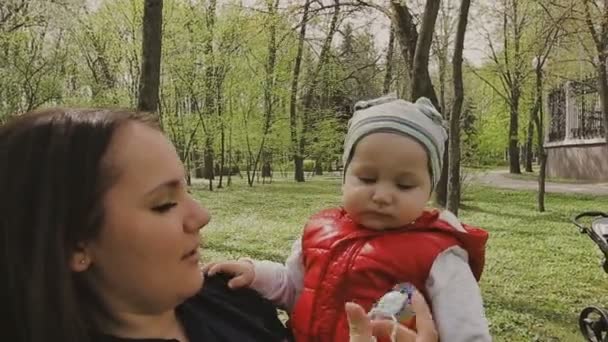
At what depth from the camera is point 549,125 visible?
30.1 m

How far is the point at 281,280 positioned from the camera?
5.63 feet

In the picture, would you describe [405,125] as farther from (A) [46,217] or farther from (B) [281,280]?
(A) [46,217]

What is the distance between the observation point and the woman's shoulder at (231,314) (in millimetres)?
1341

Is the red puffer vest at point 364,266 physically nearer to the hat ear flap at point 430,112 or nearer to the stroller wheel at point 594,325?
the hat ear flap at point 430,112

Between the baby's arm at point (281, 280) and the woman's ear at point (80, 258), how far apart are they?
0.56 meters

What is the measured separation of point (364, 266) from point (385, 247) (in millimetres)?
67

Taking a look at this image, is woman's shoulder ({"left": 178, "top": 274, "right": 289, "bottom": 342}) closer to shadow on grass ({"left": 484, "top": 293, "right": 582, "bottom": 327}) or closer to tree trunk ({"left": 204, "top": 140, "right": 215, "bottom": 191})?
shadow on grass ({"left": 484, "top": 293, "right": 582, "bottom": 327})

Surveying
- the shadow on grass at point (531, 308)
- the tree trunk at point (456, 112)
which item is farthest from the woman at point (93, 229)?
the tree trunk at point (456, 112)

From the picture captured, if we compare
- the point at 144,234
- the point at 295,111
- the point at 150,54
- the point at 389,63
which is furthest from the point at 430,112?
the point at 295,111

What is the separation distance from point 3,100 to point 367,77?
1511 centimetres

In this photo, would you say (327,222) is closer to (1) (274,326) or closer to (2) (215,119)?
(1) (274,326)

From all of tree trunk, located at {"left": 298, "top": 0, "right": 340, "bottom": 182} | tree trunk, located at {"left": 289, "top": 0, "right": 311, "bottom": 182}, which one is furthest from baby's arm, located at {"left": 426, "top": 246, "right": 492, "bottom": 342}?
tree trunk, located at {"left": 298, "top": 0, "right": 340, "bottom": 182}

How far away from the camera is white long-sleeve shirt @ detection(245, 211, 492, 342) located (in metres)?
1.44

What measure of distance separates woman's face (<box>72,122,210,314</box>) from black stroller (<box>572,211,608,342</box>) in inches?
161
